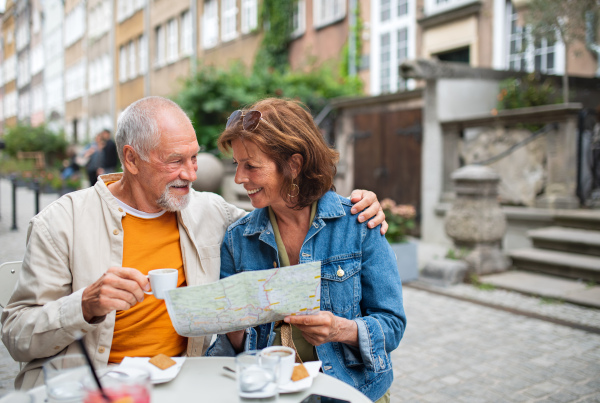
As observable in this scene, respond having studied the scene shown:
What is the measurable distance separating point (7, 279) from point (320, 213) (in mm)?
1449

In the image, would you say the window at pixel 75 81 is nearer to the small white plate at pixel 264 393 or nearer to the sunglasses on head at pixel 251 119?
the sunglasses on head at pixel 251 119

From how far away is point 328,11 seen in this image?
15750 millimetres

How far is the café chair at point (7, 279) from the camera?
2379mm

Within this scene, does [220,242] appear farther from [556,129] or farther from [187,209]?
[556,129]

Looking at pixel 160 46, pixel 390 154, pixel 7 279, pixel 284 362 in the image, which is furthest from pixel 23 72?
pixel 284 362

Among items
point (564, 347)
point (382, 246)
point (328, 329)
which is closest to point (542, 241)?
point (564, 347)

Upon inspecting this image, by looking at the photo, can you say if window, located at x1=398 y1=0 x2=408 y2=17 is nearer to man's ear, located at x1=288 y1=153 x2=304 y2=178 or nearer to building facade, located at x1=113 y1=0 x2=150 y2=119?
man's ear, located at x1=288 y1=153 x2=304 y2=178

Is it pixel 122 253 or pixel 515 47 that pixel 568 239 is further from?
pixel 515 47

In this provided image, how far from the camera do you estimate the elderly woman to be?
2064 mm

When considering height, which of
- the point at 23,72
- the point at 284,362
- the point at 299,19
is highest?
the point at 23,72

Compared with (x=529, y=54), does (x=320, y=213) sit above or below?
below

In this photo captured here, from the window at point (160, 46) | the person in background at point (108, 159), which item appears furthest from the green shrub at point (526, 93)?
the window at point (160, 46)

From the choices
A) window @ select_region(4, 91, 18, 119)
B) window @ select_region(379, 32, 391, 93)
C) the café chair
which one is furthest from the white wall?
window @ select_region(4, 91, 18, 119)

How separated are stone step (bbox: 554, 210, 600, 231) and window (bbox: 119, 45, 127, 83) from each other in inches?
1076
